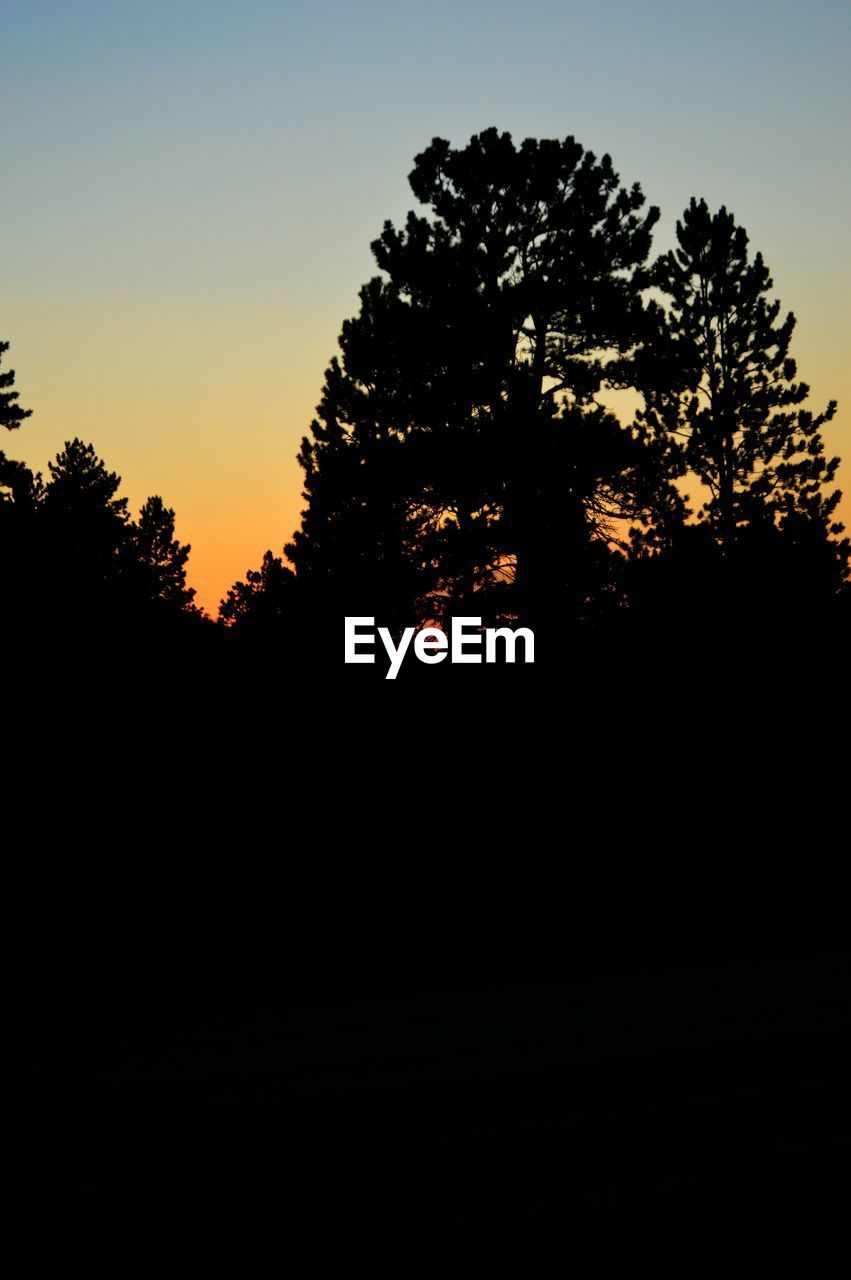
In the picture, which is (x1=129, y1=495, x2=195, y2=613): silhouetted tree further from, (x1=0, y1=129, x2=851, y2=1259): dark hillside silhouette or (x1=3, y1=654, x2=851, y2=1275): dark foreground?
(x1=3, y1=654, x2=851, y2=1275): dark foreground

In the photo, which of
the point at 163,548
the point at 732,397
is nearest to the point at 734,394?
the point at 732,397

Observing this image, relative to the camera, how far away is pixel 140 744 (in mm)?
19234

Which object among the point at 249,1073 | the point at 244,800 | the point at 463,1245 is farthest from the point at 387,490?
the point at 463,1245

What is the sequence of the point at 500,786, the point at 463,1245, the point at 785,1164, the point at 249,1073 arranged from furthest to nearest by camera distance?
the point at 500,786
the point at 249,1073
the point at 785,1164
the point at 463,1245

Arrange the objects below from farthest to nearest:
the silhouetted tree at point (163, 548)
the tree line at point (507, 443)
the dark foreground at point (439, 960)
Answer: the silhouetted tree at point (163, 548), the tree line at point (507, 443), the dark foreground at point (439, 960)

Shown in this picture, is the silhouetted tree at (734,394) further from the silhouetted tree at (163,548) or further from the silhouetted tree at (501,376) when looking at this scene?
the silhouetted tree at (163,548)

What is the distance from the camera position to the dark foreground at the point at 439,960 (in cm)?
571

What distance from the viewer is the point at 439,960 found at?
1269 centimetres

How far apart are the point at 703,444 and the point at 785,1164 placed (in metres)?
43.1

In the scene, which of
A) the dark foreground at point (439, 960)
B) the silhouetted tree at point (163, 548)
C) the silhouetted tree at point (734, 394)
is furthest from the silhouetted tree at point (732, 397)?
the silhouetted tree at point (163, 548)

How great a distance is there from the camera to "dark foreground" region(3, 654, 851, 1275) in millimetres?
5707

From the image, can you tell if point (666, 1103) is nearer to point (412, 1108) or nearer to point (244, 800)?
point (412, 1108)

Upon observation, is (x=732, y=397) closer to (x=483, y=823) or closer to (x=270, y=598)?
(x=270, y=598)

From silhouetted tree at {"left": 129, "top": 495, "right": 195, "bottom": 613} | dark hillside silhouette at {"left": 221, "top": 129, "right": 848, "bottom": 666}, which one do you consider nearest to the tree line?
dark hillside silhouette at {"left": 221, "top": 129, "right": 848, "bottom": 666}
